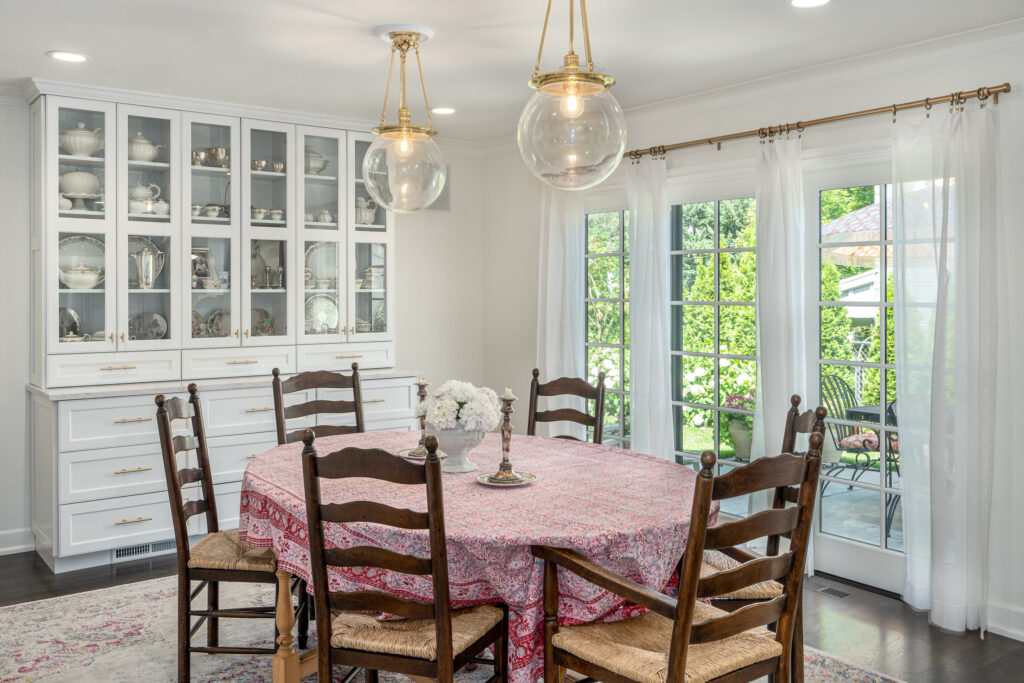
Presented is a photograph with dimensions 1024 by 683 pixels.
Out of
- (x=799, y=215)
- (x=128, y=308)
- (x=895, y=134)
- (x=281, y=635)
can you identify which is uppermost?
(x=895, y=134)

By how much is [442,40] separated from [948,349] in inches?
99.1

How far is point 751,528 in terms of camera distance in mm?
1896

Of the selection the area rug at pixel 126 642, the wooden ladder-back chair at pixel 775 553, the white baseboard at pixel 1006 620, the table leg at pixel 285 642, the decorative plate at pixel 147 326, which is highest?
the decorative plate at pixel 147 326

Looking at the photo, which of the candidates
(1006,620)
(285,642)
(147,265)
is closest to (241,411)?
(147,265)

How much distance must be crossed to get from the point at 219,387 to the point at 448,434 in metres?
2.25

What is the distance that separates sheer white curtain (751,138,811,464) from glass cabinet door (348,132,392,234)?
242cm

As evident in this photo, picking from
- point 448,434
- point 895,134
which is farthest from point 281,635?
point 895,134

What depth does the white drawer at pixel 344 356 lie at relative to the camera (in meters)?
4.95

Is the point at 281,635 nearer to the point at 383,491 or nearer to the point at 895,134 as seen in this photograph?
the point at 383,491

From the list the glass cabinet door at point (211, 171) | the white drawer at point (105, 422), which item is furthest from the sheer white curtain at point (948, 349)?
the white drawer at point (105, 422)

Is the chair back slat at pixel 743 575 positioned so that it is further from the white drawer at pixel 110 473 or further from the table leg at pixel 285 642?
the white drawer at pixel 110 473

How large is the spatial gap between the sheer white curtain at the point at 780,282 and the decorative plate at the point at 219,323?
2993 mm

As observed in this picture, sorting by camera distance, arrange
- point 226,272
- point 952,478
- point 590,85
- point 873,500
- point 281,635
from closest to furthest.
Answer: point 590,85
point 281,635
point 952,478
point 873,500
point 226,272

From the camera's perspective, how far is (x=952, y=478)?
3365mm
